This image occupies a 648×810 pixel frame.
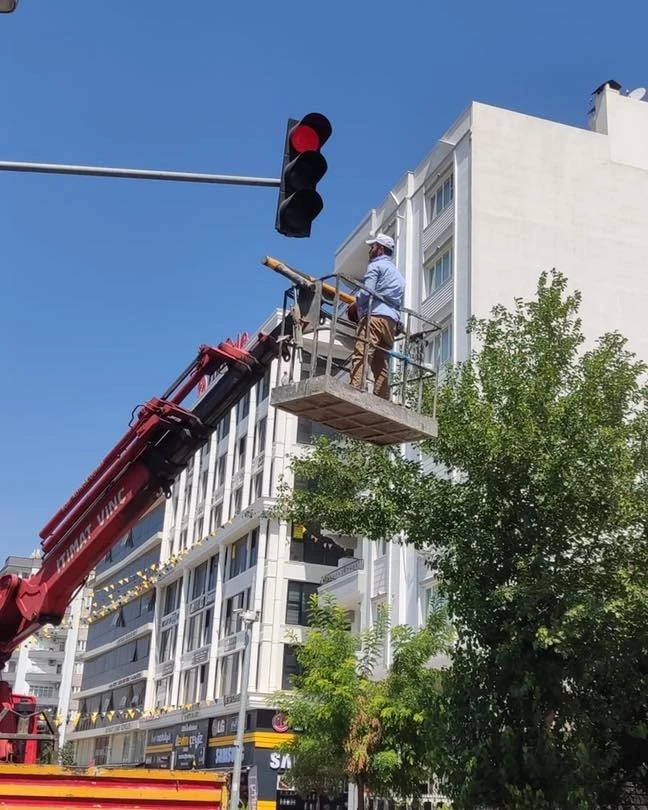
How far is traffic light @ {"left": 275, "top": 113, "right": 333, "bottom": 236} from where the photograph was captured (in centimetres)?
884

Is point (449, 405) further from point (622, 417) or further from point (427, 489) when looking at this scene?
point (622, 417)

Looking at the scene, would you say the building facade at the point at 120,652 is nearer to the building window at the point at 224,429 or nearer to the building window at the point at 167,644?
the building window at the point at 167,644

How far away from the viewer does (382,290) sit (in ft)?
32.4

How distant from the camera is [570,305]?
15336 millimetres

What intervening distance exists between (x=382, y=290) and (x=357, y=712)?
12358mm

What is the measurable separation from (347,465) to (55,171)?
793cm

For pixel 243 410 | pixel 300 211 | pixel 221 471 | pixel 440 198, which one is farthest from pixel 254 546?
pixel 300 211

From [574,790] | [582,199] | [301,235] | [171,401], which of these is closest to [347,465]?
[171,401]

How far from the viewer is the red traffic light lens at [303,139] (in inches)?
350

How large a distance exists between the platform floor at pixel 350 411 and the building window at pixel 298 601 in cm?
3233

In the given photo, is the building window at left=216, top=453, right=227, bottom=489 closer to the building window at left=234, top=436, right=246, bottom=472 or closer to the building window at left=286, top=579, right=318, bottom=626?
the building window at left=234, top=436, right=246, bottom=472

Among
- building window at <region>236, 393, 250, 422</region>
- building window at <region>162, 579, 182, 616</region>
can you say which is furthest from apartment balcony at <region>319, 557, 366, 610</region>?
building window at <region>162, 579, 182, 616</region>

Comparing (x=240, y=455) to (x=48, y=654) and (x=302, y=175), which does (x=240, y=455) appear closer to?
(x=302, y=175)

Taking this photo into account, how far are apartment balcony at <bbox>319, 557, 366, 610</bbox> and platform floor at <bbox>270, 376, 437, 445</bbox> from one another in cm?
2460
